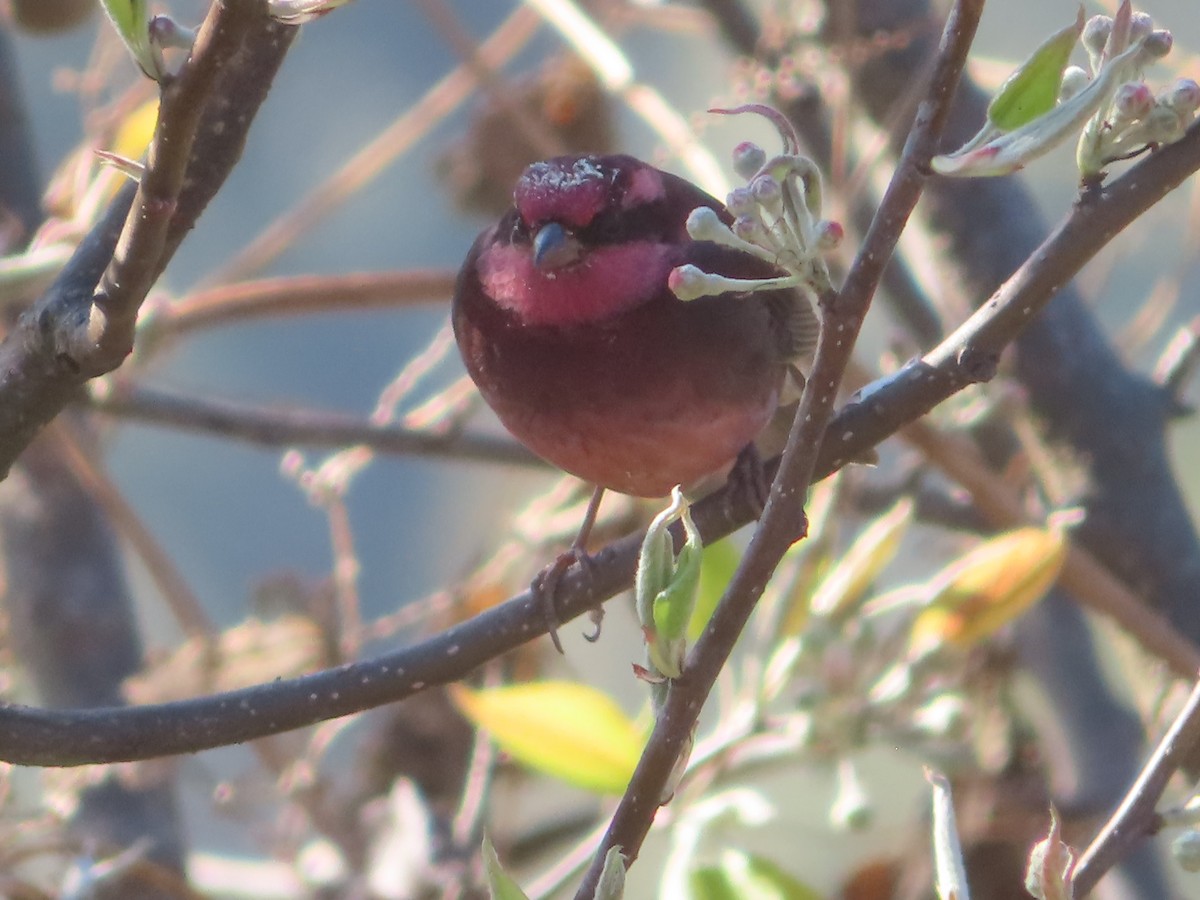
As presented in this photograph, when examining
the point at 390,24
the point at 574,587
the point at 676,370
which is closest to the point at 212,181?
the point at 574,587

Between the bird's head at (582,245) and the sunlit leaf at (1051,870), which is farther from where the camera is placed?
the bird's head at (582,245)

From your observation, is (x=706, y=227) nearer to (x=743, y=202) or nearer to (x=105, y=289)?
(x=743, y=202)

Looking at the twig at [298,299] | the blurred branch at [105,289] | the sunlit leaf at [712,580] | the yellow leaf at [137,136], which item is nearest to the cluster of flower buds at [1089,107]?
the blurred branch at [105,289]

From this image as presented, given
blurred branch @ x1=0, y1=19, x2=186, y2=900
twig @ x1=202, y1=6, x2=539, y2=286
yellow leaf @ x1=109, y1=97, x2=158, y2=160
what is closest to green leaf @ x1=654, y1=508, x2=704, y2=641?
yellow leaf @ x1=109, y1=97, x2=158, y2=160

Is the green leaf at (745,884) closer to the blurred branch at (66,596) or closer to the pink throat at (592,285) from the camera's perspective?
the pink throat at (592,285)

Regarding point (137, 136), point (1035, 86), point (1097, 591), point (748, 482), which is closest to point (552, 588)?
point (748, 482)

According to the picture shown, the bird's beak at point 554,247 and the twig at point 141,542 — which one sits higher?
the bird's beak at point 554,247
